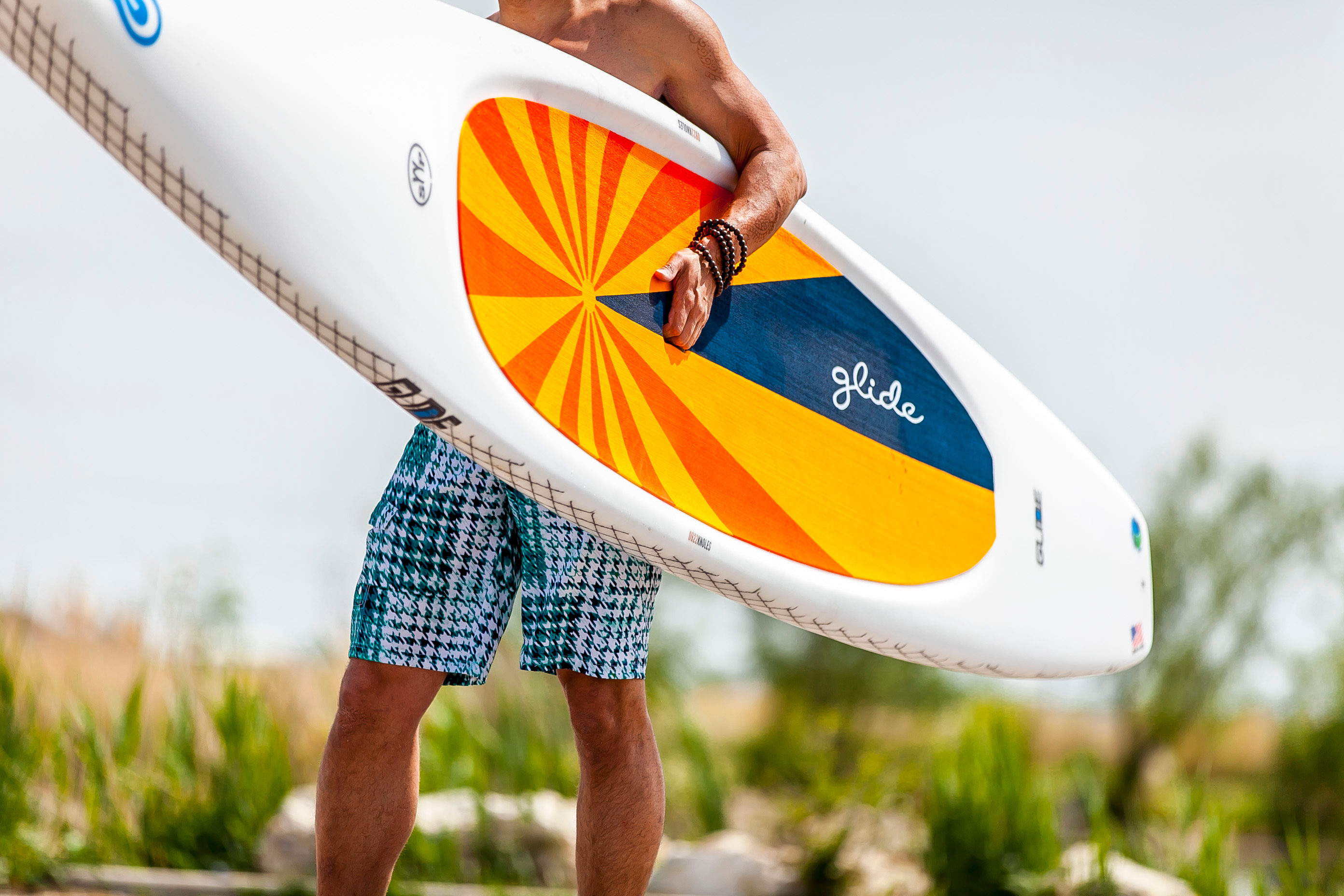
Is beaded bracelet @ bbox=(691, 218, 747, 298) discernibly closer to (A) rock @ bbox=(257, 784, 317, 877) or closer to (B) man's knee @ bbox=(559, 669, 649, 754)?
(B) man's knee @ bbox=(559, 669, 649, 754)

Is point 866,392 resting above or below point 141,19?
below

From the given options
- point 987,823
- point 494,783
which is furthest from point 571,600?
point 494,783

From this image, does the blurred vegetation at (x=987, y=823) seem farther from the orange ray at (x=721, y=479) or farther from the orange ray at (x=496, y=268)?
the orange ray at (x=496, y=268)

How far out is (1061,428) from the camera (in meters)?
2.21

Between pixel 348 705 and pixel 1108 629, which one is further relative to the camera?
pixel 1108 629

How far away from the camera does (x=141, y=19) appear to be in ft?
3.49

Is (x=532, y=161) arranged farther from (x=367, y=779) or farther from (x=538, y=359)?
(x=367, y=779)

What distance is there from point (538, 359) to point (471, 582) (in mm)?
313

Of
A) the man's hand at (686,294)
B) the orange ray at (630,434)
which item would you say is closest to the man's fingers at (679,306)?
the man's hand at (686,294)

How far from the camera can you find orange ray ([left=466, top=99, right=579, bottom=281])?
1364mm

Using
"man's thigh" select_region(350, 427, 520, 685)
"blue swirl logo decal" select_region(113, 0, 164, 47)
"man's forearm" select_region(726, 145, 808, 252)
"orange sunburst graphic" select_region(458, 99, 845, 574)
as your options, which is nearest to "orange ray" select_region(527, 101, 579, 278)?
"orange sunburst graphic" select_region(458, 99, 845, 574)

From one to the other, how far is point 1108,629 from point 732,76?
131 cm

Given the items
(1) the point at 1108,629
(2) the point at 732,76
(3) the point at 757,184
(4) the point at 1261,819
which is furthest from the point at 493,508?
(4) the point at 1261,819

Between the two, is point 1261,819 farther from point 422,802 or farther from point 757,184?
point 757,184
